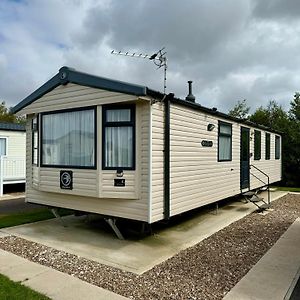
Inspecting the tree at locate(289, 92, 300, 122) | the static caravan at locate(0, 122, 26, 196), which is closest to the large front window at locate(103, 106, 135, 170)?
the static caravan at locate(0, 122, 26, 196)

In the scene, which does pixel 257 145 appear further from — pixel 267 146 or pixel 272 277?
pixel 272 277

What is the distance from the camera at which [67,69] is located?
270 inches

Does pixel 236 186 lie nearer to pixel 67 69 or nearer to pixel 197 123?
pixel 197 123

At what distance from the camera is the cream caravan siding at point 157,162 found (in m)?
5.82

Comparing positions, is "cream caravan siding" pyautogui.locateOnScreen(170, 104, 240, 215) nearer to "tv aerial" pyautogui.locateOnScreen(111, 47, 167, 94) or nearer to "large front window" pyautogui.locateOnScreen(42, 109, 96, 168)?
"tv aerial" pyautogui.locateOnScreen(111, 47, 167, 94)

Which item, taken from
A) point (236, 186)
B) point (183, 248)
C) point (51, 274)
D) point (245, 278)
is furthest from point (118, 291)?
point (236, 186)

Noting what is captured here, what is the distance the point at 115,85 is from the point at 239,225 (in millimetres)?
4494

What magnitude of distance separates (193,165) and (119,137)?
6.80ft

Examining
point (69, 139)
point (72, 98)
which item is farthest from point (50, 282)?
point (72, 98)

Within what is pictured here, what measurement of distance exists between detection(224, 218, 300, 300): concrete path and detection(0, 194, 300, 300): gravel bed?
124 mm

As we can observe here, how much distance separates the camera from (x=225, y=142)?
926cm

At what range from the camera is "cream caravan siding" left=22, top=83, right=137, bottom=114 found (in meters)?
6.00

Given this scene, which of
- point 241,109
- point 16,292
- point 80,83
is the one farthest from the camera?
point 241,109

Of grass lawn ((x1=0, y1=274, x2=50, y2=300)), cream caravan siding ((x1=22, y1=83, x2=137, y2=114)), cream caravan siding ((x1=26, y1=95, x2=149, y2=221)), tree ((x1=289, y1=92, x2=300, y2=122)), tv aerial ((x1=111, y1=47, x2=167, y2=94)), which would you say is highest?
tree ((x1=289, y1=92, x2=300, y2=122))
